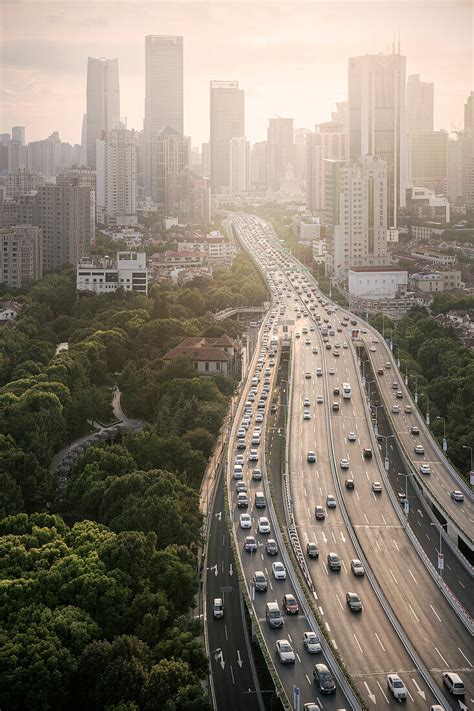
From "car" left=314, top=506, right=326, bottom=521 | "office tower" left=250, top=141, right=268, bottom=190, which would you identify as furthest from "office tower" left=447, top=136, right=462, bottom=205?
"car" left=314, top=506, right=326, bottom=521

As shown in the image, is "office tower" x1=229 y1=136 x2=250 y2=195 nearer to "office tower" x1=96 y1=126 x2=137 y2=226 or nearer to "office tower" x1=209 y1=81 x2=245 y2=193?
"office tower" x1=209 y1=81 x2=245 y2=193

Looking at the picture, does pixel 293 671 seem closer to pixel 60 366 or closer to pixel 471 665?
pixel 471 665

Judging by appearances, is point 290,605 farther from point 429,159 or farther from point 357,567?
point 429,159

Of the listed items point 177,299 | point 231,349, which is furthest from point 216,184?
point 231,349

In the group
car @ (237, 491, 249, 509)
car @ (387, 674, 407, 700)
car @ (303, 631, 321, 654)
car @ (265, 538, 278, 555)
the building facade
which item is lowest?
car @ (387, 674, 407, 700)

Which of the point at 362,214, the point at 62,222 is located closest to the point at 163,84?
the point at 62,222

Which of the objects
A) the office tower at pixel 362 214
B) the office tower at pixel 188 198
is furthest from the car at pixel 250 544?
the office tower at pixel 188 198
